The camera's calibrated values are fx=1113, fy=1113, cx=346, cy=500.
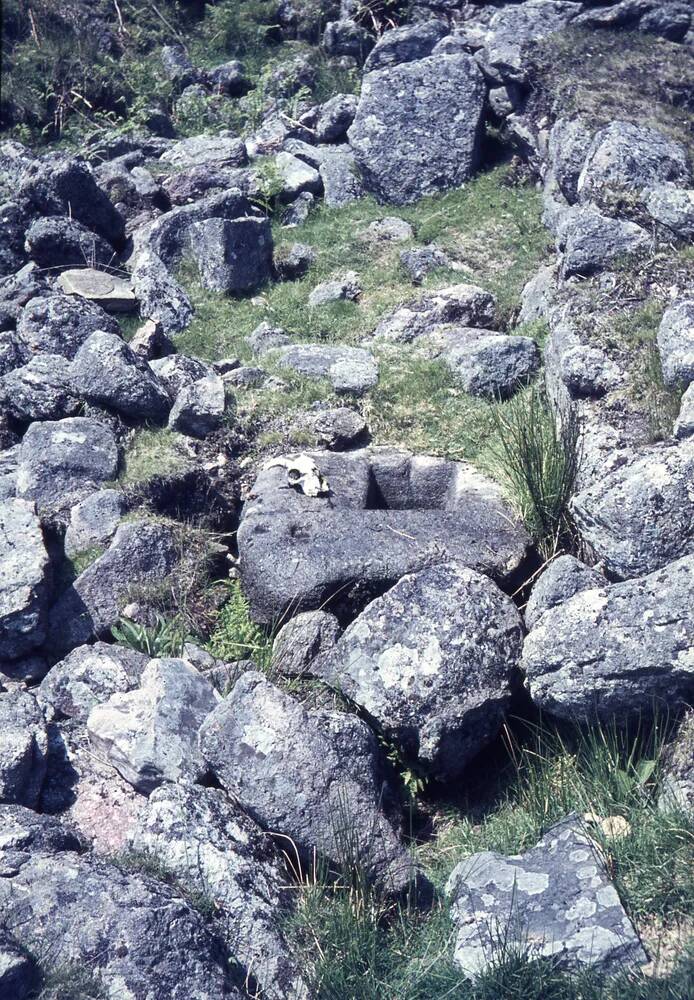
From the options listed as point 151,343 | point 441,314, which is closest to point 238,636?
point 151,343

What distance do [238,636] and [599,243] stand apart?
11.4 ft

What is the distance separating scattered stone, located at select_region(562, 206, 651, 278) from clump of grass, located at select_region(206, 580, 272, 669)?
3.10 m

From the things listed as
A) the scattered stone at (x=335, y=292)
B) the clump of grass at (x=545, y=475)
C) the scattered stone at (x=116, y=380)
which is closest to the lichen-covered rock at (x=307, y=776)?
the clump of grass at (x=545, y=475)

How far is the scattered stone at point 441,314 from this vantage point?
8031mm

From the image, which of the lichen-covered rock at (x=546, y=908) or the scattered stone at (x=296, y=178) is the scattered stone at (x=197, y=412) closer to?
the lichen-covered rock at (x=546, y=908)

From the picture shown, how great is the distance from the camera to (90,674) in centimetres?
541

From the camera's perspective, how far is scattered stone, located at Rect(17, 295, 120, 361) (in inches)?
298

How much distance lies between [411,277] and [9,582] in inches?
178

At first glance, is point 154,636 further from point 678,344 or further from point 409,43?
point 409,43

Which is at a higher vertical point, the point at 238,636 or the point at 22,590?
the point at 22,590

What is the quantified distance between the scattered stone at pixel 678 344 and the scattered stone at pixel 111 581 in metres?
2.87

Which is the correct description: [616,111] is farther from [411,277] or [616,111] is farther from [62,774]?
[62,774]

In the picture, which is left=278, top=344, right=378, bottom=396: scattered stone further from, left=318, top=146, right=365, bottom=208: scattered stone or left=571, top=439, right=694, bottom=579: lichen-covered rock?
left=318, top=146, right=365, bottom=208: scattered stone

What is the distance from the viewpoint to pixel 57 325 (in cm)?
762
